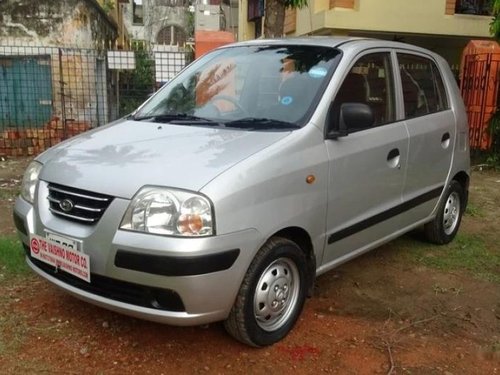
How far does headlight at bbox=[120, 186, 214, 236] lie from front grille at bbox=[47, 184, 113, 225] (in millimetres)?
167

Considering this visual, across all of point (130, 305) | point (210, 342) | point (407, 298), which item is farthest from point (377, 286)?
point (130, 305)

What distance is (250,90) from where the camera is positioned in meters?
3.70

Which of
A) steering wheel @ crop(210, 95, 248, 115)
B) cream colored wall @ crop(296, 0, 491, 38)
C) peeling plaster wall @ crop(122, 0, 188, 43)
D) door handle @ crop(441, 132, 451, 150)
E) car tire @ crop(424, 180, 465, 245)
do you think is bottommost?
car tire @ crop(424, 180, 465, 245)

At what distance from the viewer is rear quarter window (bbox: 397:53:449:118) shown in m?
4.23

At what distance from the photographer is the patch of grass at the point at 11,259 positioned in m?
4.18

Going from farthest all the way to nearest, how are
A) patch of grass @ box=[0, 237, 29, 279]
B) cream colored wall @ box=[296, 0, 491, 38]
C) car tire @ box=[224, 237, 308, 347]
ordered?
cream colored wall @ box=[296, 0, 491, 38], patch of grass @ box=[0, 237, 29, 279], car tire @ box=[224, 237, 308, 347]

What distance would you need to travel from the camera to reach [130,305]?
9.18 feet

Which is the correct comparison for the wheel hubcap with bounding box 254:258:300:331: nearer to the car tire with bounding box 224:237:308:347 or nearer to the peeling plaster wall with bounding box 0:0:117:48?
the car tire with bounding box 224:237:308:347

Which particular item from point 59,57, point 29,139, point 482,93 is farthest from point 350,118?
point 59,57

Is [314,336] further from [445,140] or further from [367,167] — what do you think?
[445,140]

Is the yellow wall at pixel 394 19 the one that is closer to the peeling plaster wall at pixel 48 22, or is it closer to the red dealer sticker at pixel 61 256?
the peeling plaster wall at pixel 48 22

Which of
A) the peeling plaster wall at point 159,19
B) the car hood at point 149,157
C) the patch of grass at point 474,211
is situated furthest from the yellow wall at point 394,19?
the peeling plaster wall at point 159,19

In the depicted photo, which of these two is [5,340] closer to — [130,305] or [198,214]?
[130,305]

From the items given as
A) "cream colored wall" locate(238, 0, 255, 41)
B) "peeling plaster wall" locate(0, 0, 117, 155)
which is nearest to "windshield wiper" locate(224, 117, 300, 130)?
"peeling plaster wall" locate(0, 0, 117, 155)
